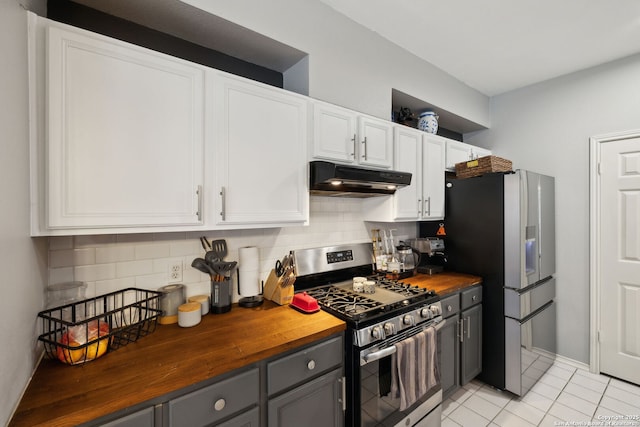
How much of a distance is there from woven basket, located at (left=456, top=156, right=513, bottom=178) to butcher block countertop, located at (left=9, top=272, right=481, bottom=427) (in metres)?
1.90

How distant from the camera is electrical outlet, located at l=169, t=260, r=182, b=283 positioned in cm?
154

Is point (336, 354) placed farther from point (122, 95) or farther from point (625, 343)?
point (625, 343)

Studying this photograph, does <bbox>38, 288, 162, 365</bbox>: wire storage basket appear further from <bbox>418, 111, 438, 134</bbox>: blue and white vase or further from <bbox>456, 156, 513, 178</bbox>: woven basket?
<bbox>456, 156, 513, 178</bbox>: woven basket

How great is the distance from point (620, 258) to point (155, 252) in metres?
3.65

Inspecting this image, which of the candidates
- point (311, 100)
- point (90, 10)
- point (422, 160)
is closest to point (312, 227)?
point (311, 100)

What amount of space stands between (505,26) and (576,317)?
8.82ft

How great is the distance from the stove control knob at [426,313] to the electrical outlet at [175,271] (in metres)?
1.46

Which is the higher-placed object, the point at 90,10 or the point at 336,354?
the point at 90,10

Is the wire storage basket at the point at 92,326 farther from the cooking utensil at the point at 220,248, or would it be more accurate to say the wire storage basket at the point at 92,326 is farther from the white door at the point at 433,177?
the white door at the point at 433,177

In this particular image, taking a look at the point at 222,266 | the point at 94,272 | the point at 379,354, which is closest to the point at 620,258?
the point at 379,354

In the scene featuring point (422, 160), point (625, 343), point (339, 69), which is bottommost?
point (625, 343)

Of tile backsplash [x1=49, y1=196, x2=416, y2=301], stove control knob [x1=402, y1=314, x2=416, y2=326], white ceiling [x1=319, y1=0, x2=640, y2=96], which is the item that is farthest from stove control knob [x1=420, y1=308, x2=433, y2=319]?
white ceiling [x1=319, y1=0, x2=640, y2=96]

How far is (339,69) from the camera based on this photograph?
1916 millimetres

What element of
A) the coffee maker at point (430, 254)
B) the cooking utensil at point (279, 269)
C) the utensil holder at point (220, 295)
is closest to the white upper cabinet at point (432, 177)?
the coffee maker at point (430, 254)
